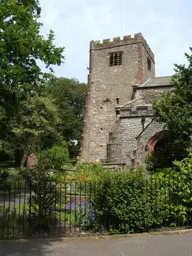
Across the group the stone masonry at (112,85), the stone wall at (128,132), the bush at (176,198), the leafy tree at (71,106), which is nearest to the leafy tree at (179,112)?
the bush at (176,198)

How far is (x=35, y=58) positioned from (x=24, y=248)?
8.67 meters

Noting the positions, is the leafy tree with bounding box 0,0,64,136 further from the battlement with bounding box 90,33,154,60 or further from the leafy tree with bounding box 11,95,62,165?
the battlement with bounding box 90,33,154,60

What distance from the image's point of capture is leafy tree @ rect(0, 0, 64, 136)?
1128 cm

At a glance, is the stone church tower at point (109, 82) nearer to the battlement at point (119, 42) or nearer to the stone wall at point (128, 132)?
the battlement at point (119, 42)

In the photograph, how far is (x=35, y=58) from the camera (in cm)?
1338

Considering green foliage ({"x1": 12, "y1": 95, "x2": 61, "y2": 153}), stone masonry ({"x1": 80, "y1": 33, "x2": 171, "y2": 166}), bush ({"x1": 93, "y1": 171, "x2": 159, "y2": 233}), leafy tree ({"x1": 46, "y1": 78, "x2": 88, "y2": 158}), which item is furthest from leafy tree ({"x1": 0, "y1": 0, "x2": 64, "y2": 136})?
leafy tree ({"x1": 46, "y1": 78, "x2": 88, "y2": 158})

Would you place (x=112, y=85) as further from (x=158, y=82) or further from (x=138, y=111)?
(x=138, y=111)

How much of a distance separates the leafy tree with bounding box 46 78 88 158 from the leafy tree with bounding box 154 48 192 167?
28598 mm

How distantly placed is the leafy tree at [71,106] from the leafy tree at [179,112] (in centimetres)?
2860

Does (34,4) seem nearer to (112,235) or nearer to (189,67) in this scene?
(189,67)

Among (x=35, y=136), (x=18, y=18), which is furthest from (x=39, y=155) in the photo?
(x=18, y=18)

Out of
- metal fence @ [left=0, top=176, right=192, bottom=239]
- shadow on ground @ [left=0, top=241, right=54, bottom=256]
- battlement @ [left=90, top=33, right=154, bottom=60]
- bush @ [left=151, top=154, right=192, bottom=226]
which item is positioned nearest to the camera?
shadow on ground @ [left=0, top=241, right=54, bottom=256]

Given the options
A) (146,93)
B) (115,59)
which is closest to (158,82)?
(146,93)

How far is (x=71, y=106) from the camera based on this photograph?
52.8 metres
